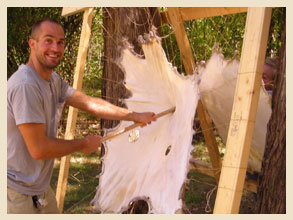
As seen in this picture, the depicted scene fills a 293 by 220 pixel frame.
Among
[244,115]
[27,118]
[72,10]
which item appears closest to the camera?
[244,115]

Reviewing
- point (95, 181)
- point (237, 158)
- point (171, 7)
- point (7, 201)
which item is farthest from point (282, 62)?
point (95, 181)

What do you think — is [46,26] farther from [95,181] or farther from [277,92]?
[95,181]

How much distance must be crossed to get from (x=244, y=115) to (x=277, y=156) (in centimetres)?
52

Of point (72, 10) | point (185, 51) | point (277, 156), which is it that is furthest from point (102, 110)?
point (277, 156)

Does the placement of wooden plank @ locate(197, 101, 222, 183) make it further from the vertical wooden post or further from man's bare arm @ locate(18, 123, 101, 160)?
man's bare arm @ locate(18, 123, 101, 160)

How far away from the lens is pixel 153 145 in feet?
9.12

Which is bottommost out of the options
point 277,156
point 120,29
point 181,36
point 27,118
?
point 27,118

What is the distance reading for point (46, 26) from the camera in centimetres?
223

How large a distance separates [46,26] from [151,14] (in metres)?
1.44

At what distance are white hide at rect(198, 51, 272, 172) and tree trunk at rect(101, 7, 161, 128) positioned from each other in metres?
0.91

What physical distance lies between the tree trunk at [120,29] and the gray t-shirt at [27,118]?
52.1 inches

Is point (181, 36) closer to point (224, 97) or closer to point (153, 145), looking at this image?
point (224, 97)

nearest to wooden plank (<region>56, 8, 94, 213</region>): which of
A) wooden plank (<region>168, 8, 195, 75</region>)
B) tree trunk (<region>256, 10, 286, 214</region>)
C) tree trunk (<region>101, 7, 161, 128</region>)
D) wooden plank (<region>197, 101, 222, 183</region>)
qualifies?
tree trunk (<region>101, 7, 161, 128</region>)

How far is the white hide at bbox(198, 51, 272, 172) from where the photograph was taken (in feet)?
8.16
